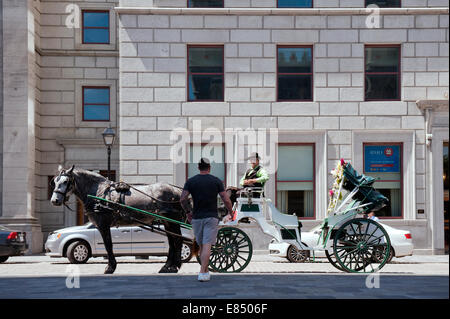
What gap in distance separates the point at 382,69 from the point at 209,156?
21.4 ft

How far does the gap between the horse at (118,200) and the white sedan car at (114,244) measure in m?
5.13

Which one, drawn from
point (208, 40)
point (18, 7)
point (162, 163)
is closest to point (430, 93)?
point (208, 40)

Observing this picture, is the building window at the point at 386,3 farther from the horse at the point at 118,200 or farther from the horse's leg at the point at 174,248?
the horse's leg at the point at 174,248

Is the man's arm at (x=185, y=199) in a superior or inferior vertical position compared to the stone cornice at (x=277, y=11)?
inferior

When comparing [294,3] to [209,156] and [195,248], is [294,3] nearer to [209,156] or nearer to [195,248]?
[209,156]

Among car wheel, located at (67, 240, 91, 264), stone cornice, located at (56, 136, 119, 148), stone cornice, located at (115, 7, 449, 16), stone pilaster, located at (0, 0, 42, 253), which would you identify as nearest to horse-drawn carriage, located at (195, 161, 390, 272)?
car wheel, located at (67, 240, 91, 264)

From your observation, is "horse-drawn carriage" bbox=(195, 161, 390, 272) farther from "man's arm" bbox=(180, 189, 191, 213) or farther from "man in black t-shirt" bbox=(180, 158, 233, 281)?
"man in black t-shirt" bbox=(180, 158, 233, 281)

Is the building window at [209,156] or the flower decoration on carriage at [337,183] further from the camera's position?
the building window at [209,156]

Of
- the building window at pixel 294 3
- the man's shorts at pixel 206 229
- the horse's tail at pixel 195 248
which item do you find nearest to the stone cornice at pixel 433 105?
the building window at pixel 294 3

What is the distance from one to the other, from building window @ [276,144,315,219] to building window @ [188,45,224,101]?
3130 mm

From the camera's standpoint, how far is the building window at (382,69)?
73.2 ft

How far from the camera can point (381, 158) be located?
22.0 metres

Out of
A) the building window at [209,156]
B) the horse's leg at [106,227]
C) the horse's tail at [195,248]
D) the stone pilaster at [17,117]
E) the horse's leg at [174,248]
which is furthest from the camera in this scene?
the stone pilaster at [17,117]

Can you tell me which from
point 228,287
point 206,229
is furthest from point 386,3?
point 228,287
